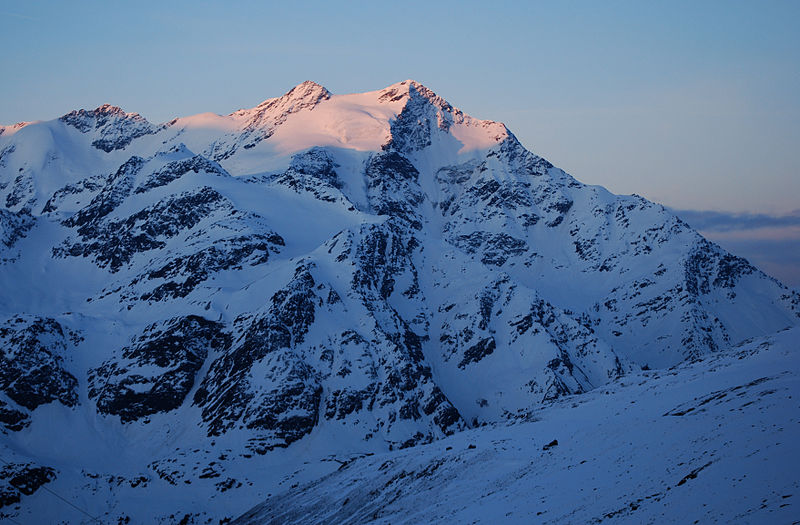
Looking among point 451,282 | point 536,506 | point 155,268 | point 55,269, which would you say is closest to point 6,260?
point 55,269

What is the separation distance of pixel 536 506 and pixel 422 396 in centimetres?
9219

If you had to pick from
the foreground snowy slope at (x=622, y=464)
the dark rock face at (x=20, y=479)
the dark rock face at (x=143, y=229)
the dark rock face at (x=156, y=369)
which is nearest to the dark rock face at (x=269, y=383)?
the dark rock face at (x=156, y=369)

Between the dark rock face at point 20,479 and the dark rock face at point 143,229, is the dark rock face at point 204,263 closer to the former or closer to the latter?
the dark rock face at point 143,229

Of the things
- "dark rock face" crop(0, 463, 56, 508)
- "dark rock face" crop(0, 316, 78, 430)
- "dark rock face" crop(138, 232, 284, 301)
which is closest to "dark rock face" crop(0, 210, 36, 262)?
"dark rock face" crop(138, 232, 284, 301)

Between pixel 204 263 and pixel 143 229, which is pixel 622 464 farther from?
pixel 143 229

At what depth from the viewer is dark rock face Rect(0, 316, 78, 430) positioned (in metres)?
126

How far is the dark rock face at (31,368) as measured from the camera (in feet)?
414

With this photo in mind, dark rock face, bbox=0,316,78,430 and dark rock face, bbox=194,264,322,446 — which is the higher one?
dark rock face, bbox=0,316,78,430

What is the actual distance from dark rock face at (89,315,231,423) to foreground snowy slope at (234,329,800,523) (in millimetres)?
51241

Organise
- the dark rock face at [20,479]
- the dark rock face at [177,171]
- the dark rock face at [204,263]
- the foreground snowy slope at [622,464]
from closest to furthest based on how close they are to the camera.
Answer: the foreground snowy slope at [622,464], the dark rock face at [20,479], the dark rock face at [204,263], the dark rock face at [177,171]

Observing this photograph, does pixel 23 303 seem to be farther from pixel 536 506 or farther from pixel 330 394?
pixel 536 506

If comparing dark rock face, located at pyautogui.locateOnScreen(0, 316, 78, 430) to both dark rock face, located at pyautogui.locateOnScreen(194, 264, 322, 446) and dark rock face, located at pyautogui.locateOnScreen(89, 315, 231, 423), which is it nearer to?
dark rock face, located at pyautogui.locateOnScreen(89, 315, 231, 423)

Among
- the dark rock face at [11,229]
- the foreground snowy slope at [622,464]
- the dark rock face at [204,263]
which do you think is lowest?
the foreground snowy slope at [622,464]

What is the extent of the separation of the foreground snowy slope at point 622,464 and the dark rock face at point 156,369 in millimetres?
51241
